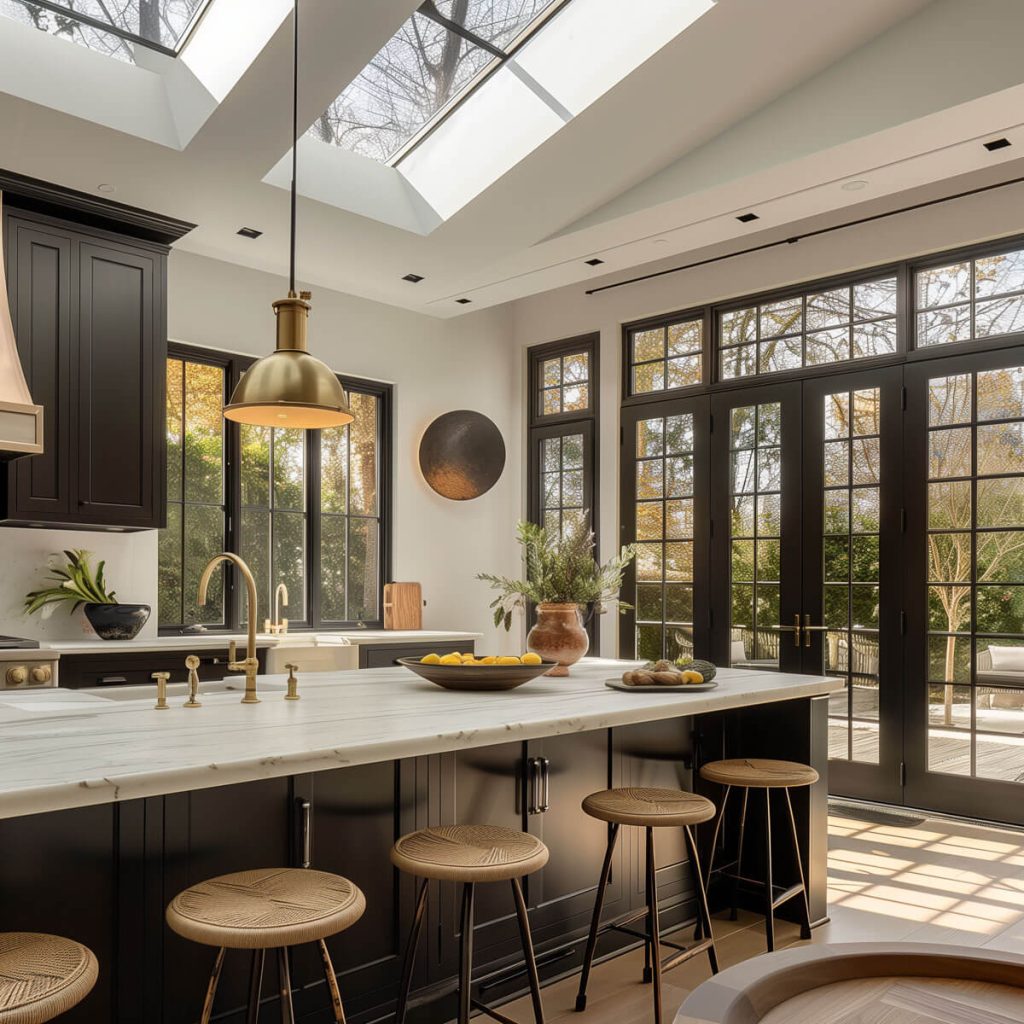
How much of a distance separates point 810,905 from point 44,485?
358 cm

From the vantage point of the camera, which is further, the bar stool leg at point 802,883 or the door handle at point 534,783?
the bar stool leg at point 802,883

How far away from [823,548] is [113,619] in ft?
12.5

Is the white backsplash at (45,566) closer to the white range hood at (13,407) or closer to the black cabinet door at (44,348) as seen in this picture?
the black cabinet door at (44,348)

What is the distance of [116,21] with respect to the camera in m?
3.83

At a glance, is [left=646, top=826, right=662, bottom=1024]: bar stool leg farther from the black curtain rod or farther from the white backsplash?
the black curtain rod

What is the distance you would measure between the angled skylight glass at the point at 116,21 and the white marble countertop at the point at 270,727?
260cm


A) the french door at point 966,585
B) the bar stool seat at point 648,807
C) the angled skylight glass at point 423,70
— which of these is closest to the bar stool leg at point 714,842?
the bar stool seat at point 648,807

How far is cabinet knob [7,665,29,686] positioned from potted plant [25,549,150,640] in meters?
0.67

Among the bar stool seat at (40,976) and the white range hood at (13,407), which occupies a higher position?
the white range hood at (13,407)

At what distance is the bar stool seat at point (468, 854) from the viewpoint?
2018 millimetres

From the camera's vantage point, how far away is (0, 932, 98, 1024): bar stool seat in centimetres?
132

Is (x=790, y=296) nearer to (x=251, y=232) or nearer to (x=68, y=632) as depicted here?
(x=251, y=232)

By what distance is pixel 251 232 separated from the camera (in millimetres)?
4863

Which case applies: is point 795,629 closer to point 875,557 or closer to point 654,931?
point 875,557
